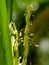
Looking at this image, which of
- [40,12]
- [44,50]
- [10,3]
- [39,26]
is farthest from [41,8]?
[10,3]

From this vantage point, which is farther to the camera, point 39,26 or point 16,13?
point 39,26

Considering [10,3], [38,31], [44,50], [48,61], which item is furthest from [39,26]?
[10,3]

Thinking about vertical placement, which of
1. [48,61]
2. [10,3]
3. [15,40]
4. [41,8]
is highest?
[41,8]

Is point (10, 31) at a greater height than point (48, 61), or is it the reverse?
point (10, 31)

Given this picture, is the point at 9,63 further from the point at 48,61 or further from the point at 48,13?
the point at 48,13

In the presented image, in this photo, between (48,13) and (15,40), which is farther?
(48,13)

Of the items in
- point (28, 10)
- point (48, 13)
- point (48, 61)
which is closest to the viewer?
point (28, 10)

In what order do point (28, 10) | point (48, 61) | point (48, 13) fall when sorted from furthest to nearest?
point (48, 13), point (48, 61), point (28, 10)

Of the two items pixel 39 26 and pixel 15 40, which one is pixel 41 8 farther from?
pixel 15 40

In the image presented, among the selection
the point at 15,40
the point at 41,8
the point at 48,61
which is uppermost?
the point at 41,8
